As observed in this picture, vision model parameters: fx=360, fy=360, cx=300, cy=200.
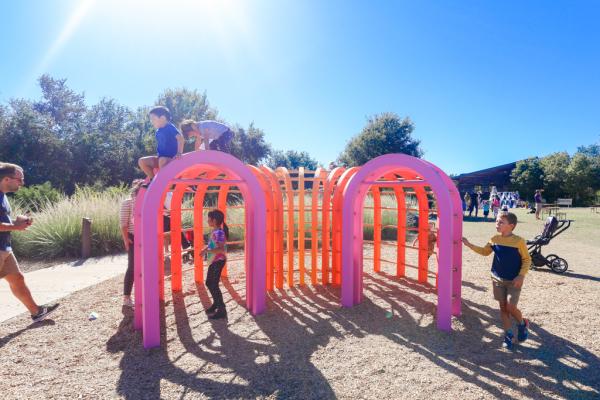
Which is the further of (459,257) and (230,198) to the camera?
(230,198)

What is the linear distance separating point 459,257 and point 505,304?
2.61ft

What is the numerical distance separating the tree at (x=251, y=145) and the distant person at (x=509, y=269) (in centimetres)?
2949

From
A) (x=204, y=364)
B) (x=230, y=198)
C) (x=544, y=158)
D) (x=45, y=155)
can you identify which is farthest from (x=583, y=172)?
(x=45, y=155)

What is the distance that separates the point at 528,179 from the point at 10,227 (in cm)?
4277

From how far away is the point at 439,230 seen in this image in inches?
161

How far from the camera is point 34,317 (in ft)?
14.4

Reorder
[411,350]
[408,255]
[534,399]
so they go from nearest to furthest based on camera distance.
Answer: [534,399] < [411,350] < [408,255]

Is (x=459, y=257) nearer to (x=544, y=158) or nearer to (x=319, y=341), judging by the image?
(x=319, y=341)

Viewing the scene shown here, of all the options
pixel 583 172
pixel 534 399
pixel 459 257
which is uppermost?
pixel 583 172

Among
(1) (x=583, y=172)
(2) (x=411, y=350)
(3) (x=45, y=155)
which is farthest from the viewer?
(1) (x=583, y=172)

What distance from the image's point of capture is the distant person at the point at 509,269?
3.60 m

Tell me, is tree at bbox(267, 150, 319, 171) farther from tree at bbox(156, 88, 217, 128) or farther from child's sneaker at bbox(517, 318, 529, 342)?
child's sneaker at bbox(517, 318, 529, 342)

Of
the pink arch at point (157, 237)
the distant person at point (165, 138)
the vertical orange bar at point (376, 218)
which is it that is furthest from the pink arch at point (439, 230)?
the distant person at point (165, 138)

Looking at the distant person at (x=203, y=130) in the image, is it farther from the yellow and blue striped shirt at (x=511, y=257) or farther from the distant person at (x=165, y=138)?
the yellow and blue striped shirt at (x=511, y=257)
